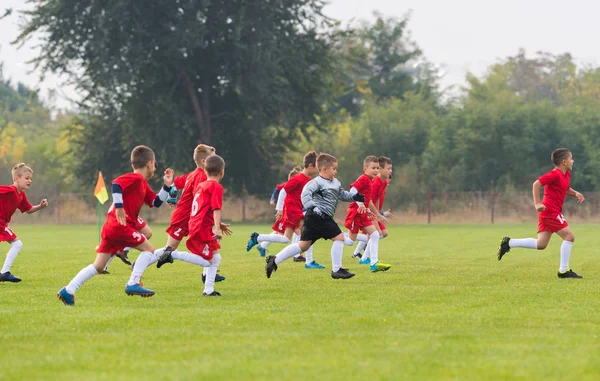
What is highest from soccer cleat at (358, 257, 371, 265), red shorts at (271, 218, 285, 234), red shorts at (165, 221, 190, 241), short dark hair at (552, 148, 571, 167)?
short dark hair at (552, 148, 571, 167)

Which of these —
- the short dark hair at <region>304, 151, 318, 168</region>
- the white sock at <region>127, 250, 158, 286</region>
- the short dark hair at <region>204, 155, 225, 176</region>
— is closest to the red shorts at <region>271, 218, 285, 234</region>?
the short dark hair at <region>304, 151, 318, 168</region>

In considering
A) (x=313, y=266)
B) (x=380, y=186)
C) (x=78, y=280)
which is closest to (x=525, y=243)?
(x=380, y=186)

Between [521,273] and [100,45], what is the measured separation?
31.1 meters

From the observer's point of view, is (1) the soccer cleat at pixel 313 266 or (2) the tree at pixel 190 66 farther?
(2) the tree at pixel 190 66

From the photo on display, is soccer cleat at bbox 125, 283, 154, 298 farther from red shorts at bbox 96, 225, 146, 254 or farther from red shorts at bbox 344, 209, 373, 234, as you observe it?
red shorts at bbox 344, 209, 373, 234

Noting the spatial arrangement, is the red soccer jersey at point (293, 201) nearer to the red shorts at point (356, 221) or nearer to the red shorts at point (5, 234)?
the red shorts at point (356, 221)

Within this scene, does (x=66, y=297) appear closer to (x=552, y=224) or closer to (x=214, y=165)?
(x=214, y=165)

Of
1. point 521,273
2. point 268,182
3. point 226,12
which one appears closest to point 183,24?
point 226,12

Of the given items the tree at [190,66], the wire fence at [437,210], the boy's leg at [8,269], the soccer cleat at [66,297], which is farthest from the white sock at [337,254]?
the wire fence at [437,210]

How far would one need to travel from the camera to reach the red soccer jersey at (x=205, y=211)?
11.3 m

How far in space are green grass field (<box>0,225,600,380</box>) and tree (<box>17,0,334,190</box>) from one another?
29649mm

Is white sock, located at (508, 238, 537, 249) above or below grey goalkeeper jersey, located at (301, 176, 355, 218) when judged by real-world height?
below

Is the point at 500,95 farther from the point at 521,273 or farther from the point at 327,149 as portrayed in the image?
the point at 521,273

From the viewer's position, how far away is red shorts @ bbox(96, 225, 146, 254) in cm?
1037
